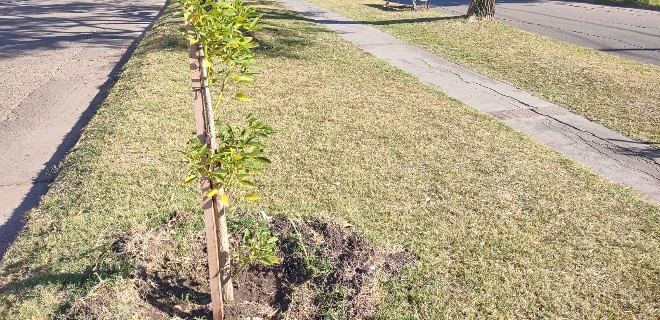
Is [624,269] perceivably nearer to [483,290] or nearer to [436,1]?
[483,290]

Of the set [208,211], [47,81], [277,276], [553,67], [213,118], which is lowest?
[277,276]

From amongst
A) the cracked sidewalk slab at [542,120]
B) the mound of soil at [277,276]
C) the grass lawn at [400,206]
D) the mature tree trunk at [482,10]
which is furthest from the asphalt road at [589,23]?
the mound of soil at [277,276]

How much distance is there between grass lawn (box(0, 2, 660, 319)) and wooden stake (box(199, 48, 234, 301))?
0.50 meters

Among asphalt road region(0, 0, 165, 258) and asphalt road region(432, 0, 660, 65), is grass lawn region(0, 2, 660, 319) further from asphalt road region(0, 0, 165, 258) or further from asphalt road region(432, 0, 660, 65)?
asphalt road region(432, 0, 660, 65)

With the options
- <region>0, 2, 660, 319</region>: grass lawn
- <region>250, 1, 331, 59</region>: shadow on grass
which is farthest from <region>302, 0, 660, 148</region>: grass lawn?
<region>250, 1, 331, 59</region>: shadow on grass

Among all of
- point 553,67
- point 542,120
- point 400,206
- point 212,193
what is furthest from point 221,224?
point 553,67

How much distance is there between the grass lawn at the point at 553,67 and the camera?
673cm

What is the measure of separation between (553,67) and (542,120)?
9.74 feet

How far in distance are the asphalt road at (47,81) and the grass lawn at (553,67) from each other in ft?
20.2

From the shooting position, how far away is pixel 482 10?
13289mm

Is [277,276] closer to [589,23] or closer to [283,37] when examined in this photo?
[283,37]

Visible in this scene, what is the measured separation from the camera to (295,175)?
4895 mm

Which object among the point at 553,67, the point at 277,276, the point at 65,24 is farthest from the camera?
the point at 65,24

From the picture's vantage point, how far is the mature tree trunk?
43.4 ft
